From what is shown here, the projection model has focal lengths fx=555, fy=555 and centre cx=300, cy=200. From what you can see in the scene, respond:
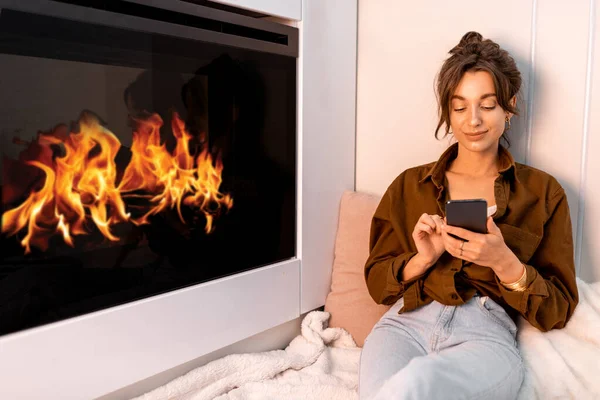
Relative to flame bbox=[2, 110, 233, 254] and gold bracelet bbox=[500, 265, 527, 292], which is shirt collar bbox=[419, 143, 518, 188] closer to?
gold bracelet bbox=[500, 265, 527, 292]

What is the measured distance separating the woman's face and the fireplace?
19.5 inches

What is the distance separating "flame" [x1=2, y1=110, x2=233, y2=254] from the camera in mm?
1105

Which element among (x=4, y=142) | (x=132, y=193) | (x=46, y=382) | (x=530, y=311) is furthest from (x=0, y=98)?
(x=530, y=311)

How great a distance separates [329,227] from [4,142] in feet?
3.40

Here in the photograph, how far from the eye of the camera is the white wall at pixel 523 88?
1.51 meters

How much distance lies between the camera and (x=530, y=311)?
4.25ft

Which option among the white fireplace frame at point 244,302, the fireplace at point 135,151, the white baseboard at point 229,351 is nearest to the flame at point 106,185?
the fireplace at point 135,151

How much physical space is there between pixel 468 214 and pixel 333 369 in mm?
650

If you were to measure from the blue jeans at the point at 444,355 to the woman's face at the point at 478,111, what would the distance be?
0.39m

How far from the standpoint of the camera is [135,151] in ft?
4.15

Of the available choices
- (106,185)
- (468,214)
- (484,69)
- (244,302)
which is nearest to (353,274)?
(244,302)

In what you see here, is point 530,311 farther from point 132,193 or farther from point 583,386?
point 132,193

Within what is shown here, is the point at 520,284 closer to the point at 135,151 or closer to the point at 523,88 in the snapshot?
the point at 523,88

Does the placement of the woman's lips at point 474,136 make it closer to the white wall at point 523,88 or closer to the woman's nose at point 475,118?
the woman's nose at point 475,118
